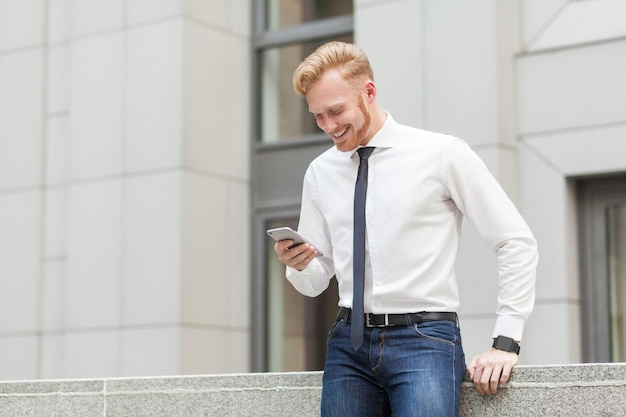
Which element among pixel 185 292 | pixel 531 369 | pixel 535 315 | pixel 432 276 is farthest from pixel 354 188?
pixel 185 292

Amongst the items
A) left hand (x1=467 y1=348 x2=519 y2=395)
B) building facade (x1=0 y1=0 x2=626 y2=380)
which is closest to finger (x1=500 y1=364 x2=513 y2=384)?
left hand (x1=467 y1=348 x2=519 y2=395)

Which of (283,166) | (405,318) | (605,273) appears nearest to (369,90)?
(405,318)

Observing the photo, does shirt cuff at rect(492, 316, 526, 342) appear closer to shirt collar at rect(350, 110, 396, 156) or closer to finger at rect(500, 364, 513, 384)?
finger at rect(500, 364, 513, 384)

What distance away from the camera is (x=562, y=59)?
401 inches

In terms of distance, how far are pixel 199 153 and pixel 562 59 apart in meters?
3.96

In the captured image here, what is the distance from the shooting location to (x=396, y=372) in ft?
12.8

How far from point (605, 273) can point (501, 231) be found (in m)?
6.54

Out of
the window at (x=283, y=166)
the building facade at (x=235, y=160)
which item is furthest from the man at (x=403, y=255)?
the window at (x=283, y=166)

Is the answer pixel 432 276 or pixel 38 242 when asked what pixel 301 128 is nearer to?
pixel 38 242

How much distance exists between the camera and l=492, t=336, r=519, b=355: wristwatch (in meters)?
3.95

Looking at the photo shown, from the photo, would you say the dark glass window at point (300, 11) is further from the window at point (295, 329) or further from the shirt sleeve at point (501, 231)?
the shirt sleeve at point (501, 231)

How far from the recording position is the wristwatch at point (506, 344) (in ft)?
13.0

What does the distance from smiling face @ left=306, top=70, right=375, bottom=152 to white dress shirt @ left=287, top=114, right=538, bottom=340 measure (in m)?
0.12

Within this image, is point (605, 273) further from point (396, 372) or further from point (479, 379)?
point (396, 372)
